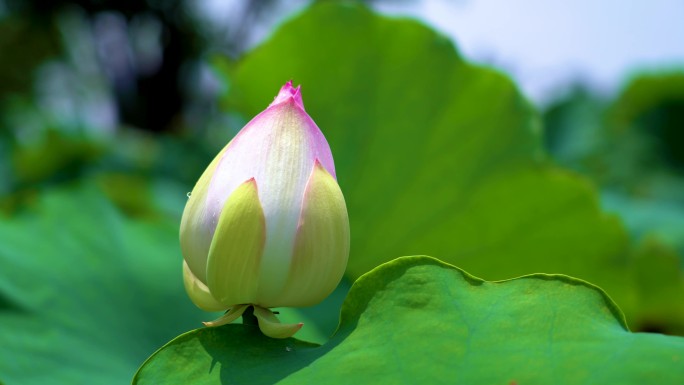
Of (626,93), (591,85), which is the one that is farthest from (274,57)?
(591,85)

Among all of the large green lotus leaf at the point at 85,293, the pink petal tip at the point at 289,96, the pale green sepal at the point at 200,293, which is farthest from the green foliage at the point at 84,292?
the pink petal tip at the point at 289,96

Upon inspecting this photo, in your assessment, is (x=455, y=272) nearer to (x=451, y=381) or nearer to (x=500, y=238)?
(x=451, y=381)

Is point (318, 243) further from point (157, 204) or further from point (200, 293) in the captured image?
point (157, 204)

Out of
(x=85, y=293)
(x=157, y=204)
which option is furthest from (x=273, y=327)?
(x=157, y=204)

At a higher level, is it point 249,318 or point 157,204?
point 157,204

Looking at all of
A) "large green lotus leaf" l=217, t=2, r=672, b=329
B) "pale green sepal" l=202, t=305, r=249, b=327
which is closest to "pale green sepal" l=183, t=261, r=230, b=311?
"pale green sepal" l=202, t=305, r=249, b=327

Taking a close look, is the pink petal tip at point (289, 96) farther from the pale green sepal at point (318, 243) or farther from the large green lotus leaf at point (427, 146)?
the large green lotus leaf at point (427, 146)

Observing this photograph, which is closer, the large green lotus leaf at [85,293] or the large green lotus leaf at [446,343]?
the large green lotus leaf at [446,343]
